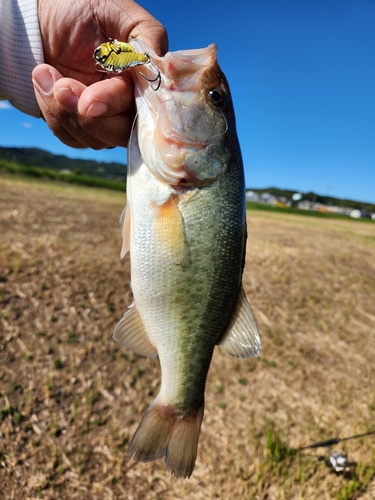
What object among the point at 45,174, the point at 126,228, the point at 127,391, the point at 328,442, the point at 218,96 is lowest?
the point at 328,442

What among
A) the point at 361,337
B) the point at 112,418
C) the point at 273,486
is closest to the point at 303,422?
the point at 273,486

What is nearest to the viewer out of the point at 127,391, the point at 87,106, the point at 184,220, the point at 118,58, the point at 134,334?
the point at 118,58

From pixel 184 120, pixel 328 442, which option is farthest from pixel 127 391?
pixel 184 120

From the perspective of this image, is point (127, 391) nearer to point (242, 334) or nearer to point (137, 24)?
point (242, 334)

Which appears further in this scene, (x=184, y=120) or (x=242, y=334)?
(x=242, y=334)

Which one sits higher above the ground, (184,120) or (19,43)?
(19,43)

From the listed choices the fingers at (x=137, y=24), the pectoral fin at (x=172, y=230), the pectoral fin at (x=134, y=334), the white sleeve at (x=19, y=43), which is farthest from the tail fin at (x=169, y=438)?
the white sleeve at (x=19, y=43)

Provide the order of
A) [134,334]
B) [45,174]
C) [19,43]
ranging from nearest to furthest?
1. [134,334]
2. [19,43]
3. [45,174]
